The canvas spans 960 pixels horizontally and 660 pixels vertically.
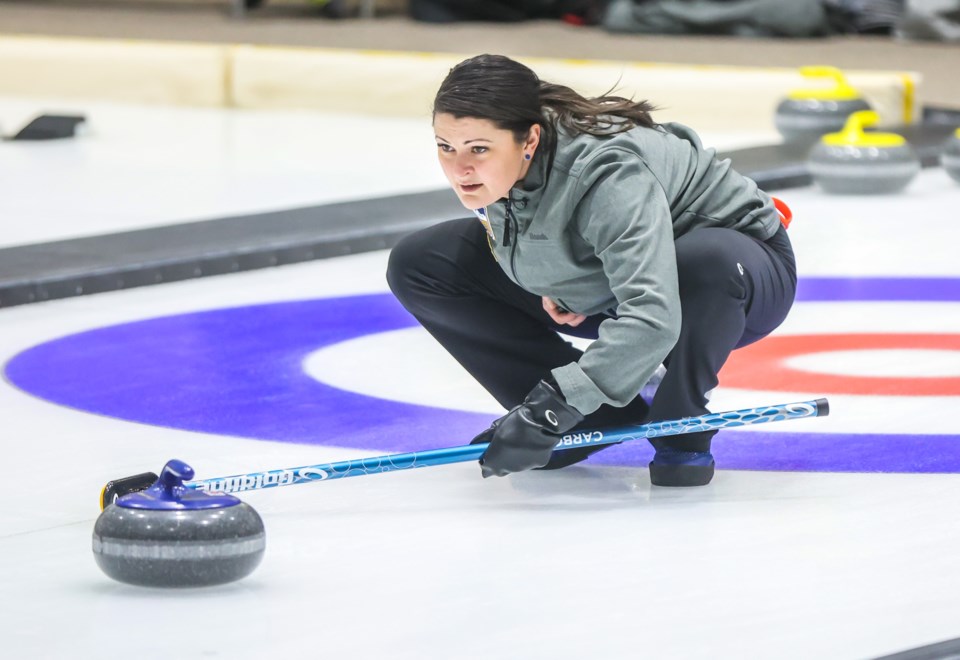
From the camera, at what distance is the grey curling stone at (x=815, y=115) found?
18.7 ft

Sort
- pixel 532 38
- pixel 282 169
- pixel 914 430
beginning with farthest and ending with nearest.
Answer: pixel 532 38, pixel 282 169, pixel 914 430

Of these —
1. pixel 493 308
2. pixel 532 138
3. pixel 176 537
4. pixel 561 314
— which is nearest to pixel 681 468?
pixel 561 314

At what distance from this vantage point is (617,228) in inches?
80.4

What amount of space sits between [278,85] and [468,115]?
5.65 m

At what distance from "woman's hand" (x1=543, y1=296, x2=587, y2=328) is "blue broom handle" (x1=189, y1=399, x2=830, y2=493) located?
0.17 m

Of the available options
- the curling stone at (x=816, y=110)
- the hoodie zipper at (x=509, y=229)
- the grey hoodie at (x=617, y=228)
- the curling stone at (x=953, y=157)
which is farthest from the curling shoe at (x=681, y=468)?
the curling stone at (x=816, y=110)

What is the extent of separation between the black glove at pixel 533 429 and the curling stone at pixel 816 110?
3.89m

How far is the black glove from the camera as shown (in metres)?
2.01

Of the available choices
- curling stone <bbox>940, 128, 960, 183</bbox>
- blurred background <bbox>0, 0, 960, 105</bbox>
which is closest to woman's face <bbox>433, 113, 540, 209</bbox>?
curling stone <bbox>940, 128, 960, 183</bbox>

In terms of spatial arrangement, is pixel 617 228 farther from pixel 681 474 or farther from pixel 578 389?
pixel 681 474

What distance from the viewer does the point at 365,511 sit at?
7.06 ft

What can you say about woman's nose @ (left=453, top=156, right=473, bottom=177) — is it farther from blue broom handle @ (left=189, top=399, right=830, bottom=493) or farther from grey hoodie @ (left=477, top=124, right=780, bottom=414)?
blue broom handle @ (left=189, top=399, right=830, bottom=493)

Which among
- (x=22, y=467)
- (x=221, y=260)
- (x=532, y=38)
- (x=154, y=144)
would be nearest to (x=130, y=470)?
(x=22, y=467)

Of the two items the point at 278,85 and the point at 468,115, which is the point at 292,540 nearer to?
the point at 468,115
